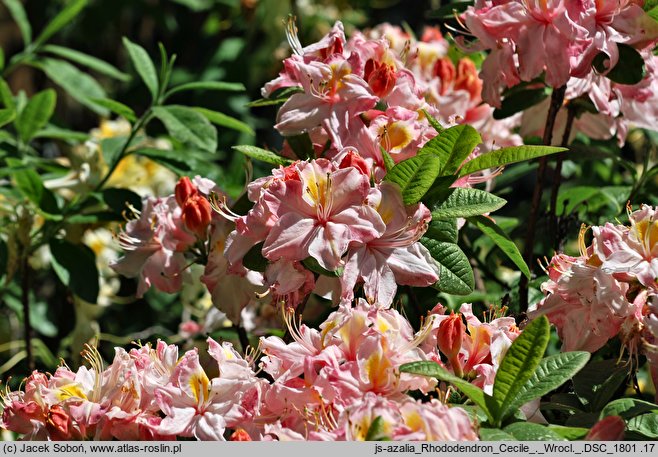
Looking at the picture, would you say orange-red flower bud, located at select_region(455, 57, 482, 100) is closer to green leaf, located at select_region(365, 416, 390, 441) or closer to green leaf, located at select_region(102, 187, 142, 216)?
green leaf, located at select_region(102, 187, 142, 216)

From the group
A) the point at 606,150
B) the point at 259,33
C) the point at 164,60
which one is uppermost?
the point at 164,60

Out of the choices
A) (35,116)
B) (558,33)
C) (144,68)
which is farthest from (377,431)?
(35,116)

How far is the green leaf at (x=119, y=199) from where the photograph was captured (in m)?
1.53

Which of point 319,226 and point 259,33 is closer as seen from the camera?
point 319,226

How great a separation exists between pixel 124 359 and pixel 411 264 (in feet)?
0.94

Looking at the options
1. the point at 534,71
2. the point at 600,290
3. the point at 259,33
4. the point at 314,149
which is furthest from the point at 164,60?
the point at 259,33

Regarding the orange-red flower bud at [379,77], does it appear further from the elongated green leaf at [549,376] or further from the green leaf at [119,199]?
the green leaf at [119,199]

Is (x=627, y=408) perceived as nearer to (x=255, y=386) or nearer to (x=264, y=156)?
(x=255, y=386)

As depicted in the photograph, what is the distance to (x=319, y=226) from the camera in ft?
3.25

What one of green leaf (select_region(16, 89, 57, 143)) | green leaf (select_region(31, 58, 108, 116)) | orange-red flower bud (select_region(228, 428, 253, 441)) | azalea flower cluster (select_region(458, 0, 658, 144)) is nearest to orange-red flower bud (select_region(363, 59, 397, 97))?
azalea flower cluster (select_region(458, 0, 658, 144))

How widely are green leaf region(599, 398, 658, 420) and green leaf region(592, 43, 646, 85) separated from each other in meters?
0.42

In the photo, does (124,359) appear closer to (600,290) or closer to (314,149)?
(314,149)

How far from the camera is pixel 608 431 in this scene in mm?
811

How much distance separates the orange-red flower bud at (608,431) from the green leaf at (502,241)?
0.29 metres
